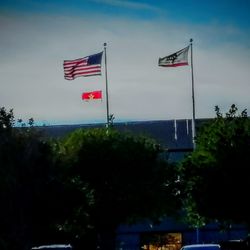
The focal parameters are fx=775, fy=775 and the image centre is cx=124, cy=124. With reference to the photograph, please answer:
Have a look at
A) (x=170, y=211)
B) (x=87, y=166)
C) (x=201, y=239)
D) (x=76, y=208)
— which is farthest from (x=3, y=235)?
(x=201, y=239)

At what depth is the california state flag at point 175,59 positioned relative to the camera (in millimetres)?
46250

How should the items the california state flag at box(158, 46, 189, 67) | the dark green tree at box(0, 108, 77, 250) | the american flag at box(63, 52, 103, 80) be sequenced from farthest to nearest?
the california state flag at box(158, 46, 189, 67) < the american flag at box(63, 52, 103, 80) < the dark green tree at box(0, 108, 77, 250)

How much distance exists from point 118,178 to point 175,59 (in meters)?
8.56

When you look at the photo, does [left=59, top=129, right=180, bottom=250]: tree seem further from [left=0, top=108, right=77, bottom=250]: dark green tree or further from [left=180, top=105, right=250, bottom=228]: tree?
[left=0, top=108, right=77, bottom=250]: dark green tree

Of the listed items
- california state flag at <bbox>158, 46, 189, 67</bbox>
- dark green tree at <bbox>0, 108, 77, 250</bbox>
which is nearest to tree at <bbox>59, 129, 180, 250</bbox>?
dark green tree at <bbox>0, 108, 77, 250</bbox>

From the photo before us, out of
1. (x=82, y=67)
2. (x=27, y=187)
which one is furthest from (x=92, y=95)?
(x=27, y=187)

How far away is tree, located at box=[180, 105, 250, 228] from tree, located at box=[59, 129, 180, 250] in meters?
1.49

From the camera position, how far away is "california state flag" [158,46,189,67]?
152 ft

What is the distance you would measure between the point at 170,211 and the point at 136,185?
9.64 ft

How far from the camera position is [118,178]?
42.8m

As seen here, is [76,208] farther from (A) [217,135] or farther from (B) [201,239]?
(B) [201,239]

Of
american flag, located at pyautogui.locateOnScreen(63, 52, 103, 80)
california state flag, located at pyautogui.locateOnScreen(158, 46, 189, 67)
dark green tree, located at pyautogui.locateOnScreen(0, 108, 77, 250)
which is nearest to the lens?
dark green tree, located at pyautogui.locateOnScreen(0, 108, 77, 250)

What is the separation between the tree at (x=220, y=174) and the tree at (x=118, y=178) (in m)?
1.49

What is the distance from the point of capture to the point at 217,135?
44094 mm
